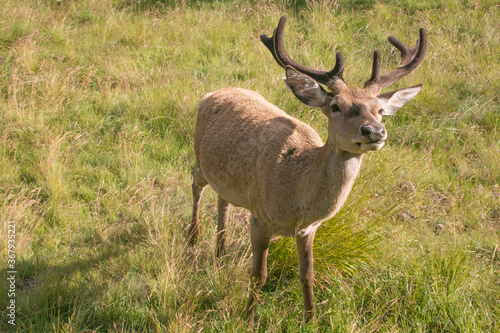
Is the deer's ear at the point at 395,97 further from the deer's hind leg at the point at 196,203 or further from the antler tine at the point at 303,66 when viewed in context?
the deer's hind leg at the point at 196,203

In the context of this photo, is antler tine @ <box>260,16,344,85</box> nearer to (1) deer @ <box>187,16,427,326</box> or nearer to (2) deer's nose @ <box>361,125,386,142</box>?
(1) deer @ <box>187,16,427,326</box>

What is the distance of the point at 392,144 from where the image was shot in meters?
5.95

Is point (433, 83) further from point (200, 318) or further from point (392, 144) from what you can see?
point (200, 318)

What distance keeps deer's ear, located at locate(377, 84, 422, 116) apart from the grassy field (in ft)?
3.21

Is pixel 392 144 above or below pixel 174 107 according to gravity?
below

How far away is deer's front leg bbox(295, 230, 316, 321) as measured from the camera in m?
3.51

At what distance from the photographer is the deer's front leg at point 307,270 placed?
351 centimetres

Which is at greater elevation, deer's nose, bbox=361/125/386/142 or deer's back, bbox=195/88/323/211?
deer's nose, bbox=361/125/386/142

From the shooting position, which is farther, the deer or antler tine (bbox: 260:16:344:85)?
antler tine (bbox: 260:16:344:85)

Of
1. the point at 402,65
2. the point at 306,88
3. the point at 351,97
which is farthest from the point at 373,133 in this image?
the point at 402,65

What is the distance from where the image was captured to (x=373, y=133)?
269 cm

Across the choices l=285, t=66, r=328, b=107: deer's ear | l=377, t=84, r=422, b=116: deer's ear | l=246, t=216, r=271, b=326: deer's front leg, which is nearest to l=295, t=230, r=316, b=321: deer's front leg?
l=246, t=216, r=271, b=326: deer's front leg

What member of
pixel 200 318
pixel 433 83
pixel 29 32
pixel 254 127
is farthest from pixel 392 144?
pixel 29 32

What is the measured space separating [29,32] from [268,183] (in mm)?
6169
